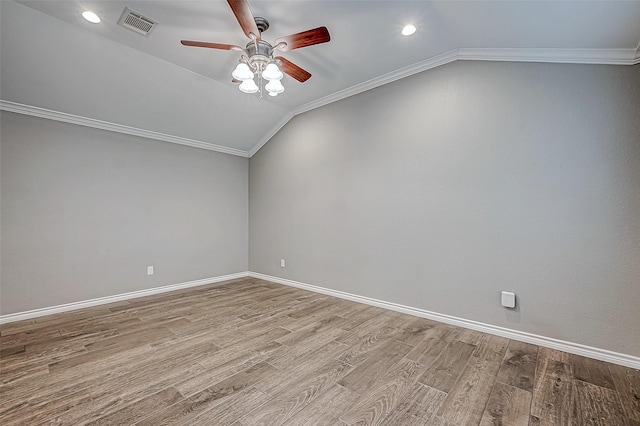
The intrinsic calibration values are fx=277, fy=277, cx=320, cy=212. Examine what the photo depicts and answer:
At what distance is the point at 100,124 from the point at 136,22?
5.98 ft

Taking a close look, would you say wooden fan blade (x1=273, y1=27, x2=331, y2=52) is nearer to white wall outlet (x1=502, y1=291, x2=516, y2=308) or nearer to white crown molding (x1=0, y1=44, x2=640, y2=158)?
white crown molding (x1=0, y1=44, x2=640, y2=158)

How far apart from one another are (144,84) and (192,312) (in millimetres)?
2810

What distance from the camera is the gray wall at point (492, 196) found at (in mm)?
2236

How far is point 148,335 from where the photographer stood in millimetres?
2709

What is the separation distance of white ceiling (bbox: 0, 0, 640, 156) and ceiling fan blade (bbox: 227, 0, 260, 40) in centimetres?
42

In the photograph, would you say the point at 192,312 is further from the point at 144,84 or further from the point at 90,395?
the point at 144,84

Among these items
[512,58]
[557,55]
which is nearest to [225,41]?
[512,58]

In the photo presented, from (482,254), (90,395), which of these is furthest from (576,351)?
(90,395)

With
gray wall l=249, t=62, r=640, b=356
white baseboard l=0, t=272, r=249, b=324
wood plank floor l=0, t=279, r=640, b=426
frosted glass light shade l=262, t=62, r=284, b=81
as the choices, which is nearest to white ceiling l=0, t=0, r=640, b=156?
gray wall l=249, t=62, r=640, b=356

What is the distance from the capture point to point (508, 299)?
264 centimetres

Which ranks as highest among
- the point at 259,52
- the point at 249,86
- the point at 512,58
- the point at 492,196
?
the point at 512,58

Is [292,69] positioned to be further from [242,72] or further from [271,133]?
[271,133]

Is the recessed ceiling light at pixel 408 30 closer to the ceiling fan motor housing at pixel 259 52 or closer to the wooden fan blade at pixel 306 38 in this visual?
the wooden fan blade at pixel 306 38

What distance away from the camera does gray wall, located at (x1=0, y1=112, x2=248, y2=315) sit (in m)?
3.14
